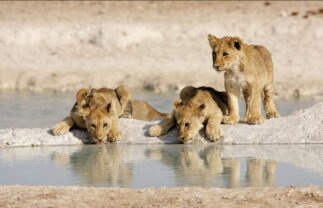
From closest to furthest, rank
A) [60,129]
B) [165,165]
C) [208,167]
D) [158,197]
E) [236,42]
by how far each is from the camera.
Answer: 1. [158,197]
2. [208,167]
3. [165,165]
4. [236,42]
5. [60,129]

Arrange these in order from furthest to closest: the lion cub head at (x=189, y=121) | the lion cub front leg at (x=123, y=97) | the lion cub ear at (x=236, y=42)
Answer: the lion cub front leg at (x=123, y=97), the lion cub ear at (x=236, y=42), the lion cub head at (x=189, y=121)

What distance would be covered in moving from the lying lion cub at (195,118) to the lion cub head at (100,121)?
53 centimetres

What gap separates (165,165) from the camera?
12242 mm

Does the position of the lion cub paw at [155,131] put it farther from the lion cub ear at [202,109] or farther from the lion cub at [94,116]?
the lion cub ear at [202,109]

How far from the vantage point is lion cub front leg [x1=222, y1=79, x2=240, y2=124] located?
13.9m

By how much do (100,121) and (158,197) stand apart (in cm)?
321

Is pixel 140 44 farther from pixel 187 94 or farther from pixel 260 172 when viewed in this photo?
pixel 260 172

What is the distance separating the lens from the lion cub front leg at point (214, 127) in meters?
13.5

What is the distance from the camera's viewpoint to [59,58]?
24.3 metres

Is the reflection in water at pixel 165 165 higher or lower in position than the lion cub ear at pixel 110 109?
lower

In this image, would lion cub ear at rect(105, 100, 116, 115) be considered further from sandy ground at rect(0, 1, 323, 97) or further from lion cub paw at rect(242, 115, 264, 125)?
sandy ground at rect(0, 1, 323, 97)

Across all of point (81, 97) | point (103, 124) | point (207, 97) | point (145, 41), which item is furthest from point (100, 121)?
point (145, 41)

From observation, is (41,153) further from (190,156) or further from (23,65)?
(23,65)

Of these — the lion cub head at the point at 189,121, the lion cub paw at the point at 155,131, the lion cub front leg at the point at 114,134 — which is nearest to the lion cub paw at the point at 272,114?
the lion cub head at the point at 189,121
